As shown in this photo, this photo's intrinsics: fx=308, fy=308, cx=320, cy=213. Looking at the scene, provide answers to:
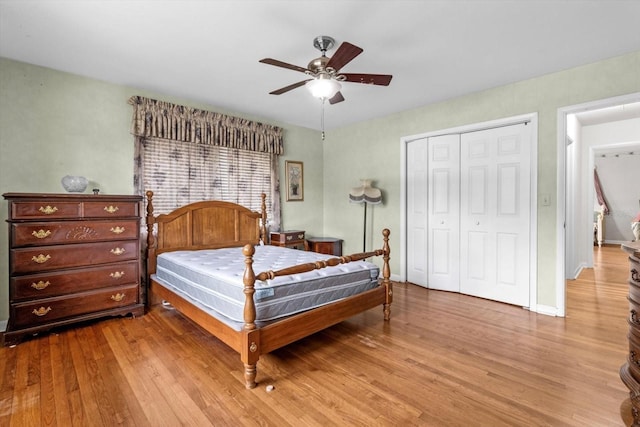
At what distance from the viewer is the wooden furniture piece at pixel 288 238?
4.85 m

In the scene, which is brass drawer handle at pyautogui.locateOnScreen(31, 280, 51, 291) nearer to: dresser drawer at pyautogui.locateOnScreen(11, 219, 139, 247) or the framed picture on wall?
dresser drawer at pyautogui.locateOnScreen(11, 219, 139, 247)

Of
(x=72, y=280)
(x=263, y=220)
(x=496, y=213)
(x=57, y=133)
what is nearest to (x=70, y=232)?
(x=72, y=280)

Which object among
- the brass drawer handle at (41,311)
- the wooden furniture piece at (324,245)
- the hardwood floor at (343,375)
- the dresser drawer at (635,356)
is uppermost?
the wooden furniture piece at (324,245)

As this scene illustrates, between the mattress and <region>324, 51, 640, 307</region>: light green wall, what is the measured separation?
6.45 feet

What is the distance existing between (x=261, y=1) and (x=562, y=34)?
246 cm

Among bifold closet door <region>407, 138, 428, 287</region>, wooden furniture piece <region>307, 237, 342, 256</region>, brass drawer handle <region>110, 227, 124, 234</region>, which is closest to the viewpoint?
brass drawer handle <region>110, 227, 124, 234</region>

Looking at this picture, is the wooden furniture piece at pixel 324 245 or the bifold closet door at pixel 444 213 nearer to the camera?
the bifold closet door at pixel 444 213

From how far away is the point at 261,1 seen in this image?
214 cm

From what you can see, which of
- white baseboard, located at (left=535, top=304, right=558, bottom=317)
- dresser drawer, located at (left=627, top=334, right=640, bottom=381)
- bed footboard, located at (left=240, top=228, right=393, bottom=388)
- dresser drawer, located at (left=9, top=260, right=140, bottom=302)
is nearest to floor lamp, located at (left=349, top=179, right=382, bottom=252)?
bed footboard, located at (left=240, top=228, right=393, bottom=388)

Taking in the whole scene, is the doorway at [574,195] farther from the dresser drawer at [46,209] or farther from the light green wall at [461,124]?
the dresser drawer at [46,209]

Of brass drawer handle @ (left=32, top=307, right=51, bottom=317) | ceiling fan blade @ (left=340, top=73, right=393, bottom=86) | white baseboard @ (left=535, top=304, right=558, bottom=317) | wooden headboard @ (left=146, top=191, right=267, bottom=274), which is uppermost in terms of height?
ceiling fan blade @ (left=340, top=73, right=393, bottom=86)

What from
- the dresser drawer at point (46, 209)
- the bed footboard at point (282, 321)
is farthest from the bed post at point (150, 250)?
the bed footboard at point (282, 321)

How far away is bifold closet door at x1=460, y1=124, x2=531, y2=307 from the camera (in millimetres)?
3617

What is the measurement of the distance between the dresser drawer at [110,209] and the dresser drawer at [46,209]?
8 centimetres
